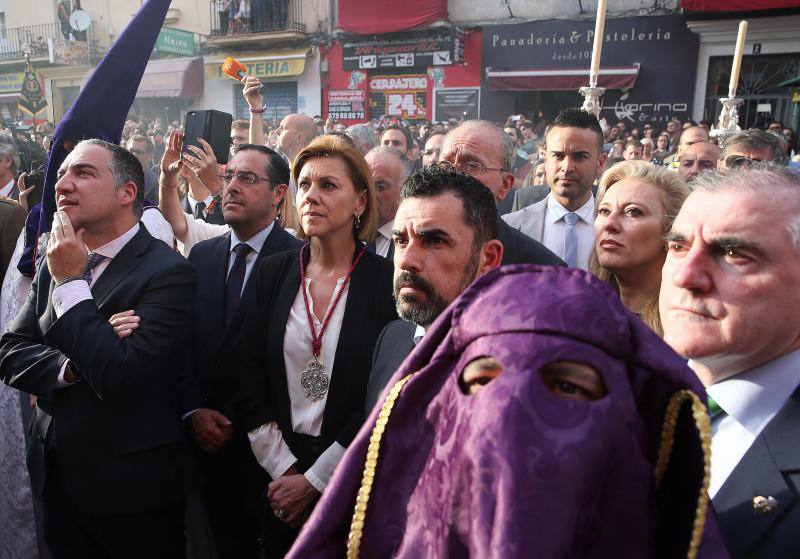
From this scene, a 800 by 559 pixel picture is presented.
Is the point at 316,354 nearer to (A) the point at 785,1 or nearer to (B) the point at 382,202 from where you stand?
(B) the point at 382,202

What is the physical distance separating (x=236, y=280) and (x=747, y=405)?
7.70ft

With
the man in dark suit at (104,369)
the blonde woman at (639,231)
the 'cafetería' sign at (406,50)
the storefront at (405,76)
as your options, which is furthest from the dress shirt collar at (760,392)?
the 'cafetería' sign at (406,50)

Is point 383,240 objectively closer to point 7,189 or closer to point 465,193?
point 465,193

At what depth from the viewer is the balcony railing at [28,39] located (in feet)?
76.3

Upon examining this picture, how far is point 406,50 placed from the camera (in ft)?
55.8

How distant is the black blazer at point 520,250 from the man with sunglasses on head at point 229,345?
1.14m

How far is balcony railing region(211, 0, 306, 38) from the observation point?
60.5ft

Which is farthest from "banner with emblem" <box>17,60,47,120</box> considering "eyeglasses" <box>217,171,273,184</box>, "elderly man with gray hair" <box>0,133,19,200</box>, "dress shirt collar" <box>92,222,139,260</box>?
"dress shirt collar" <box>92,222,139,260</box>

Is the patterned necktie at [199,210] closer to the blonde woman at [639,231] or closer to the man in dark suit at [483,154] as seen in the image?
the man in dark suit at [483,154]

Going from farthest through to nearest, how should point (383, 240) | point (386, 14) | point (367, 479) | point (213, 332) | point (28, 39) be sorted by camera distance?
point (28, 39)
point (386, 14)
point (383, 240)
point (213, 332)
point (367, 479)

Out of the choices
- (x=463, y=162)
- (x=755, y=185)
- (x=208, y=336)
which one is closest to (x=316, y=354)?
(x=208, y=336)

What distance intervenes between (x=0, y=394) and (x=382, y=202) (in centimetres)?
223

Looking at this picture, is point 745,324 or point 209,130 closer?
point 745,324

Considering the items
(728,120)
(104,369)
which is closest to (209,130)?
(104,369)
